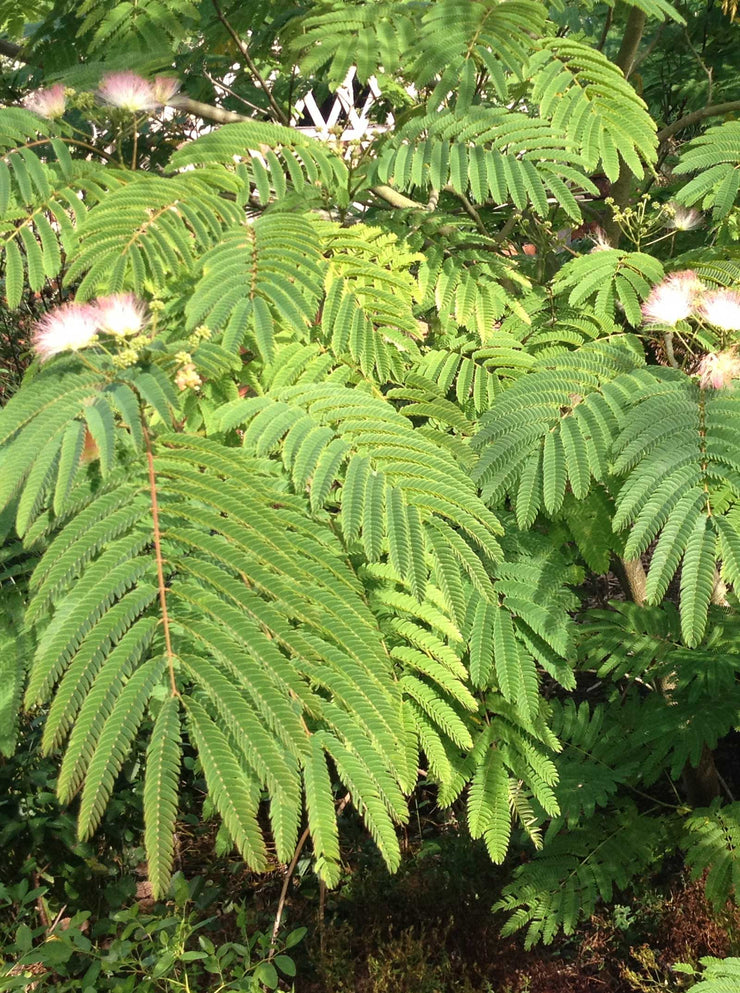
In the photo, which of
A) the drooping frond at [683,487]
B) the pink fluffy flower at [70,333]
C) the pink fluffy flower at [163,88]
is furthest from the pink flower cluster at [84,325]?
the drooping frond at [683,487]

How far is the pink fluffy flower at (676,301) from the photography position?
1.81m

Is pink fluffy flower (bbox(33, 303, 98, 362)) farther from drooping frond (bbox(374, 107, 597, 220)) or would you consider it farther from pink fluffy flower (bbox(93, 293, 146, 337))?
drooping frond (bbox(374, 107, 597, 220))

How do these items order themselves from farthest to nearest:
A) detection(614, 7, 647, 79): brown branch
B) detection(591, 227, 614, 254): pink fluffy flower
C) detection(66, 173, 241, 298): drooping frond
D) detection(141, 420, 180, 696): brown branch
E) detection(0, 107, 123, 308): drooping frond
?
1. detection(614, 7, 647, 79): brown branch
2. detection(591, 227, 614, 254): pink fluffy flower
3. detection(0, 107, 123, 308): drooping frond
4. detection(66, 173, 241, 298): drooping frond
5. detection(141, 420, 180, 696): brown branch

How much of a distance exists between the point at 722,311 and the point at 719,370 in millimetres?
168

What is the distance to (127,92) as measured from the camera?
1.99 meters

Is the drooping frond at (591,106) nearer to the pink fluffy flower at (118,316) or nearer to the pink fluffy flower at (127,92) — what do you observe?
the pink fluffy flower at (127,92)

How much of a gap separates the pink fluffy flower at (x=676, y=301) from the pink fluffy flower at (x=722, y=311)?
0.12 feet

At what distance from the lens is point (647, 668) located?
286 cm

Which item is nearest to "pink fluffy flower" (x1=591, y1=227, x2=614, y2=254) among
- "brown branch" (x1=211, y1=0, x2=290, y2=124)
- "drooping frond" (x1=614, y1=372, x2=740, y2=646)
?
"drooping frond" (x1=614, y1=372, x2=740, y2=646)

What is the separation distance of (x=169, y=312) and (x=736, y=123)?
4.77 feet

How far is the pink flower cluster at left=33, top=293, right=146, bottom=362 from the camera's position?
59.2 inches

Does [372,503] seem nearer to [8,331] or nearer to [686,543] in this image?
[686,543]

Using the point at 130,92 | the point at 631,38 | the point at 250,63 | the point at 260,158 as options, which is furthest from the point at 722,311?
the point at 250,63

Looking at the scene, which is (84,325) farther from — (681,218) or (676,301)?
(681,218)
